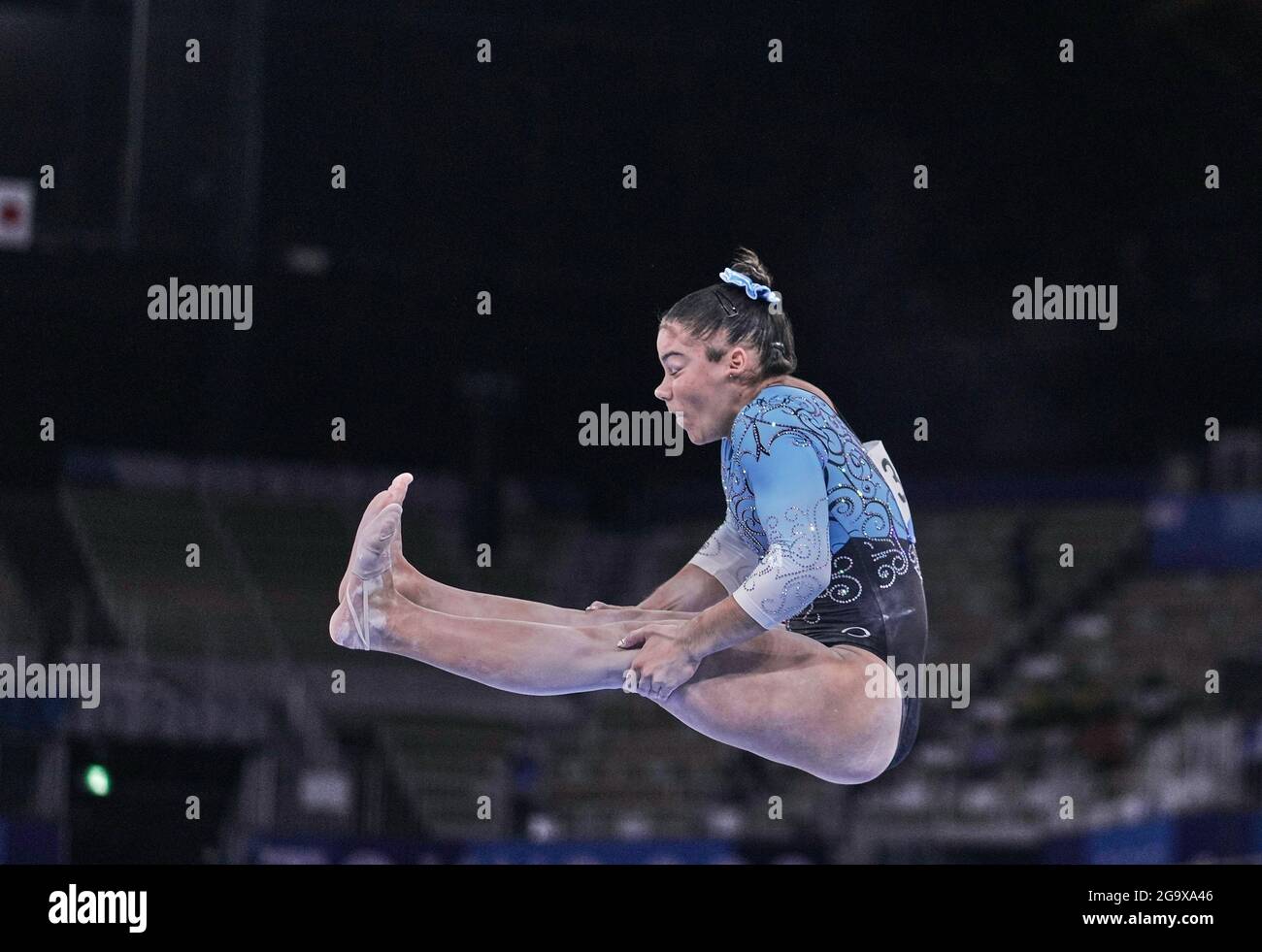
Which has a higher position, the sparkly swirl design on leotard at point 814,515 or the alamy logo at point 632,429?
the alamy logo at point 632,429

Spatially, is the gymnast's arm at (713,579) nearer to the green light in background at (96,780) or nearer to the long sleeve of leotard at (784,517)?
the long sleeve of leotard at (784,517)

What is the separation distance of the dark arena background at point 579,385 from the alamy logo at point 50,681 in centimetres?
10

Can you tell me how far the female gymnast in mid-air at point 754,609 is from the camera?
4848 mm

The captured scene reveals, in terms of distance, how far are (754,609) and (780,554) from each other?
0.56 ft

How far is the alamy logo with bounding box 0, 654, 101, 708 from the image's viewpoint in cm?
962

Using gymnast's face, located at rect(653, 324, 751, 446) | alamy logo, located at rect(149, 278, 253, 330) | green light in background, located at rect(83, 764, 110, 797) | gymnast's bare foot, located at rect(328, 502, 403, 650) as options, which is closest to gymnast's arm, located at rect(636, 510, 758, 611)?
gymnast's face, located at rect(653, 324, 751, 446)

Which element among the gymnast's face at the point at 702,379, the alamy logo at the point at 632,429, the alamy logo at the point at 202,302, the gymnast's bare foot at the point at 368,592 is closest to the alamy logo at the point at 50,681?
the alamy logo at the point at 202,302

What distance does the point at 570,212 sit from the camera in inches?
434

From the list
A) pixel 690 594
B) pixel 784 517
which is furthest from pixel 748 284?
pixel 690 594

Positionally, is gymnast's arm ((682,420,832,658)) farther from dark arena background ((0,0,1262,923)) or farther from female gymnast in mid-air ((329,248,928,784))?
dark arena background ((0,0,1262,923))

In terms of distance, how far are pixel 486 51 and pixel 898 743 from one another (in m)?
6.09

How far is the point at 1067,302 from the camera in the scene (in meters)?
10.6

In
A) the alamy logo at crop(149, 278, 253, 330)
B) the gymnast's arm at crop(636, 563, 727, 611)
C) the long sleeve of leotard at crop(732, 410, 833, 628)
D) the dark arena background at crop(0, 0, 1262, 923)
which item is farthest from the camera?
the alamy logo at crop(149, 278, 253, 330)
